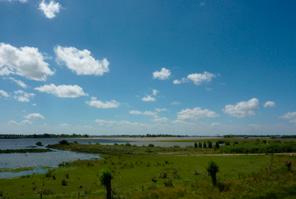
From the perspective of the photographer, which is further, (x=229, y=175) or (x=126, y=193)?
(x=229, y=175)

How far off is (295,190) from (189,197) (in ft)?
34.6

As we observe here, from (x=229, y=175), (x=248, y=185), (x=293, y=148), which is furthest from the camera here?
(x=293, y=148)

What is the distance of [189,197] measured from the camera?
84.9ft

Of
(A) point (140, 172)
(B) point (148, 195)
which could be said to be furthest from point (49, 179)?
(B) point (148, 195)

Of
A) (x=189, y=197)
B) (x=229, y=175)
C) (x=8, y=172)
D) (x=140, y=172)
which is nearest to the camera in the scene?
(x=189, y=197)

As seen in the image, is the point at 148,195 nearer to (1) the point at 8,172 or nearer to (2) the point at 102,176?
(2) the point at 102,176

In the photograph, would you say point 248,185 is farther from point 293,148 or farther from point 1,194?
point 293,148

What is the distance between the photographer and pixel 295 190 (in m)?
27.7

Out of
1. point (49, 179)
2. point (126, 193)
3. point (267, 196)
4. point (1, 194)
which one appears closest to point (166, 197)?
point (126, 193)

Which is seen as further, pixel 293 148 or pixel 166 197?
pixel 293 148

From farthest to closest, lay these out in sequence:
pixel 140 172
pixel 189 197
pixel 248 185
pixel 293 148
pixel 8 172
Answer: pixel 293 148
pixel 8 172
pixel 140 172
pixel 248 185
pixel 189 197

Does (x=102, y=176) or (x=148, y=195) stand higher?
(x=102, y=176)

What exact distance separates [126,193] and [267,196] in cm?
1329

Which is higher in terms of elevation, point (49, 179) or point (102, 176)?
point (102, 176)
